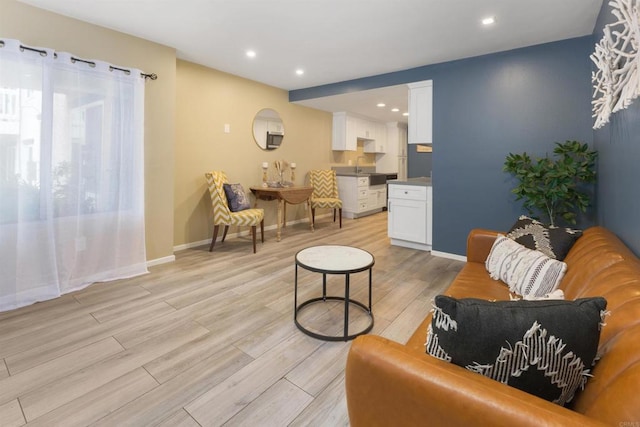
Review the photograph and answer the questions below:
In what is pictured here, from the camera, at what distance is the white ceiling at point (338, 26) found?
2.49m

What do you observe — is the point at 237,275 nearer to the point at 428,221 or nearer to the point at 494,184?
the point at 428,221

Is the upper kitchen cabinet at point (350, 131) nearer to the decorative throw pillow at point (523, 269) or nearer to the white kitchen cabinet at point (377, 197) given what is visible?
the white kitchen cabinet at point (377, 197)

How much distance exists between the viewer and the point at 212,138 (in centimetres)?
427

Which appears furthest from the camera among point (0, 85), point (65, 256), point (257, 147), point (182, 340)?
point (257, 147)

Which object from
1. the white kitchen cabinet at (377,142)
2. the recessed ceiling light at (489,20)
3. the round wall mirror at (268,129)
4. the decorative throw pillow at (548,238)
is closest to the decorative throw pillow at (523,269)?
the decorative throw pillow at (548,238)

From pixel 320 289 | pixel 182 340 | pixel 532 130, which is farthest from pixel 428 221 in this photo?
pixel 182 340

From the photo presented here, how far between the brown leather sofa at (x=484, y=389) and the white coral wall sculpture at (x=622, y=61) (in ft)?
2.66

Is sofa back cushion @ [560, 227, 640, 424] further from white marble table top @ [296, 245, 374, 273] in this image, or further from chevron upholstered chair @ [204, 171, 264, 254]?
chevron upholstered chair @ [204, 171, 264, 254]

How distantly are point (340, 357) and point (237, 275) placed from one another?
161 centimetres

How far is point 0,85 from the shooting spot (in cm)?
227

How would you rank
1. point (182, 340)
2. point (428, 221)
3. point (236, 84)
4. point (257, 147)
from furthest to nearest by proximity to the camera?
point (257, 147) → point (236, 84) → point (428, 221) → point (182, 340)

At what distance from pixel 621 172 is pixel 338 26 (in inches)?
94.0

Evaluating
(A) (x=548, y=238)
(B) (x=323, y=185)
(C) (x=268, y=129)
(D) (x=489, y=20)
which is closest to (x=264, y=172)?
(C) (x=268, y=129)

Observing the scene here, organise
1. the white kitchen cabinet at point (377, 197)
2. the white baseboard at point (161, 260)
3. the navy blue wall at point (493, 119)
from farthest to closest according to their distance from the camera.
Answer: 1. the white kitchen cabinet at point (377, 197)
2. the white baseboard at point (161, 260)
3. the navy blue wall at point (493, 119)
